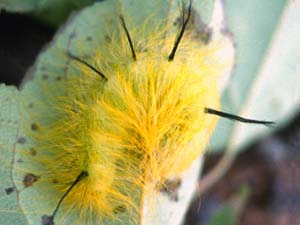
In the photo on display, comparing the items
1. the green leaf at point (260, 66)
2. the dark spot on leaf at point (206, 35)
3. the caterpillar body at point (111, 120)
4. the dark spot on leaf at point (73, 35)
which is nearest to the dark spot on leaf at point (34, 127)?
the caterpillar body at point (111, 120)

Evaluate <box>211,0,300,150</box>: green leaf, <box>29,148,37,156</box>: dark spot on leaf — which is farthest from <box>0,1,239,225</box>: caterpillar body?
<box>211,0,300,150</box>: green leaf

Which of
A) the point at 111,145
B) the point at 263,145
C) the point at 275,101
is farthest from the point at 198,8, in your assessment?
the point at 263,145

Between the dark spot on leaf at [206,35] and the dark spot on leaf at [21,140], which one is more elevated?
the dark spot on leaf at [206,35]

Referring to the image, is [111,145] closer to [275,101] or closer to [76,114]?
[76,114]

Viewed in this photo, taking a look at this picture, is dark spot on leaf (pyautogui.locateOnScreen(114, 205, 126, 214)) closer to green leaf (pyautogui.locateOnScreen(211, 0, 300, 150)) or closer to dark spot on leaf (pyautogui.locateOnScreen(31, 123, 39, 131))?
dark spot on leaf (pyautogui.locateOnScreen(31, 123, 39, 131))

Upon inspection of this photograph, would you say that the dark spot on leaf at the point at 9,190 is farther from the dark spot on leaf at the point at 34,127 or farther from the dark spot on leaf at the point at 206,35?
the dark spot on leaf at the point at 206,35

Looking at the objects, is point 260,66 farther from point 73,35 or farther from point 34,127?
point 34,127
